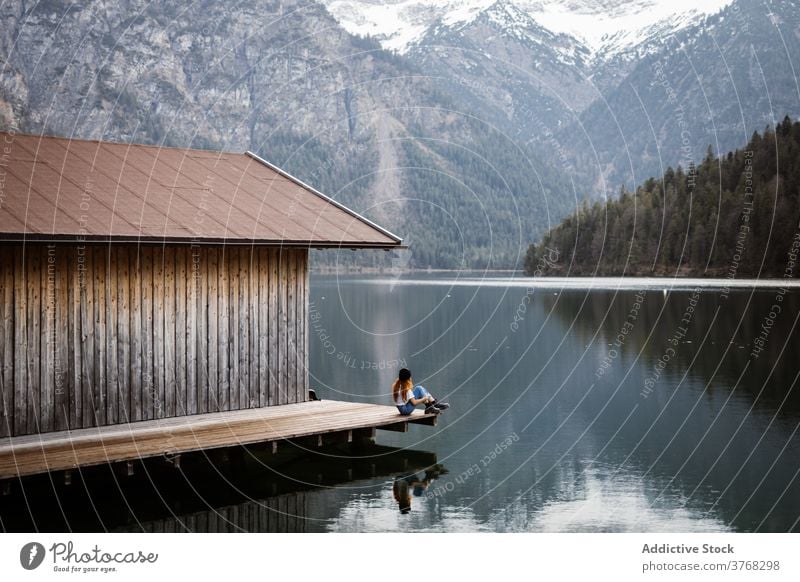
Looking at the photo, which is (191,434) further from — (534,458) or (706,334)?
(706,334)

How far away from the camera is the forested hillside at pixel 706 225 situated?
91.5 m

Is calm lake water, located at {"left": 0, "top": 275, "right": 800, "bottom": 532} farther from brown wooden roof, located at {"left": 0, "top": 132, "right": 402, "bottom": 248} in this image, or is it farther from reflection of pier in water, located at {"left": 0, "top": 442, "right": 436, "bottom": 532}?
brown wooden roof, located at {"left": 0, "top": 132, "right": 402, "bottom": 248}

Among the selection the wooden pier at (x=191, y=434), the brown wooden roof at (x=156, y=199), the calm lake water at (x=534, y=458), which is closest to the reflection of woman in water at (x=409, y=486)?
the calm lake water at (x=534, y=458)

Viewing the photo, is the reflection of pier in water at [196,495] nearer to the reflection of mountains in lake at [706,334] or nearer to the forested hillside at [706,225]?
the reflection of mountains in lake at [706,334]

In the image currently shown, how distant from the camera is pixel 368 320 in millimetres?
65875

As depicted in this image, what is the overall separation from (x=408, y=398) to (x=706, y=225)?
88515mm

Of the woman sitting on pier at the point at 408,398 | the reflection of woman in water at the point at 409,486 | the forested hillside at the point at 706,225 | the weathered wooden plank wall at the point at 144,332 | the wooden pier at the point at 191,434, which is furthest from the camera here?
the forested hillside at the point at 706,225

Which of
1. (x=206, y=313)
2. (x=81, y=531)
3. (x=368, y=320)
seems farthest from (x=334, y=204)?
(x=368, y=320)

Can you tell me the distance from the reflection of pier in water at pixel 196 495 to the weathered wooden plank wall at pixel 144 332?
4.16 feet

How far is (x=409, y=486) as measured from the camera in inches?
789

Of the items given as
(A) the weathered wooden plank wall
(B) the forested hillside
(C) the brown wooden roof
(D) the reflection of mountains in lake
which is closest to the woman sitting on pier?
(A) the weathered wooden plank wall

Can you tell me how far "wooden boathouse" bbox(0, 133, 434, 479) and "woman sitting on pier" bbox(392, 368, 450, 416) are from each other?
283 mm

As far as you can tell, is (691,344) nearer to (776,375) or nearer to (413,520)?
(776,375)

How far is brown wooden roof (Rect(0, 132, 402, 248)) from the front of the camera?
58.7ft
